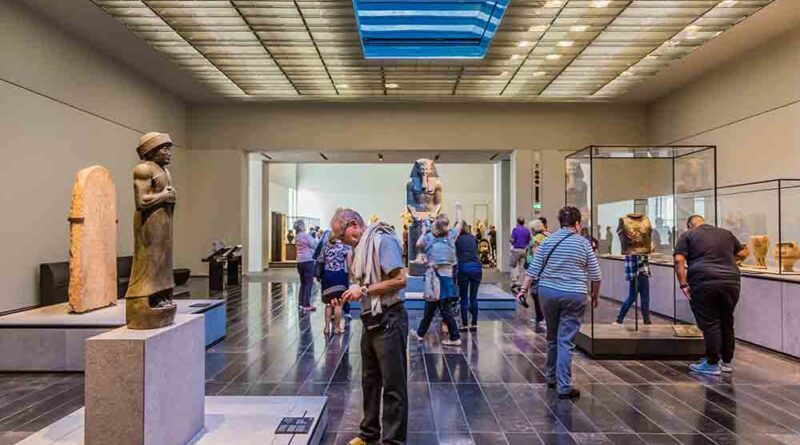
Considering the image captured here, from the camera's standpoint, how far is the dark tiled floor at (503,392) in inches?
134

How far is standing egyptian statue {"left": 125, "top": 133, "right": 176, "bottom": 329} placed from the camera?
267 centimetres

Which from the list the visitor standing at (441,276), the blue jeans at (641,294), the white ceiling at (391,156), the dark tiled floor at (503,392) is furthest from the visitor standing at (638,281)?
the white ceiling at (391,156)

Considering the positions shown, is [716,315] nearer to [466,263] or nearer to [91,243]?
[466,263]

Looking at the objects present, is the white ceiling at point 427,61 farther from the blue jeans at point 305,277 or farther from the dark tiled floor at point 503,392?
the dark tiled floor at point 503,392

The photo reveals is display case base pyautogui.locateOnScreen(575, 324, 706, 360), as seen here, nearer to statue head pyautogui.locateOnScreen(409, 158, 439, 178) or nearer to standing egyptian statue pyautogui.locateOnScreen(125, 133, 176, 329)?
standing egyptian statue pyautogui.locateOnScreen(125, 133, 176, 329)

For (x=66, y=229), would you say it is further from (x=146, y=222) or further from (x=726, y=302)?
(x=726, y=302)

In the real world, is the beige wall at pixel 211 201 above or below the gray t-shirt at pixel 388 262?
above

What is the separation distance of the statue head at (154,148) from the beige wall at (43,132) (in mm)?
6085

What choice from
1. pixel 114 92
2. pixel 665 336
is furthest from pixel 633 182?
pixel 114 92

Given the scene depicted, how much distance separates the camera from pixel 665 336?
18.1 ft

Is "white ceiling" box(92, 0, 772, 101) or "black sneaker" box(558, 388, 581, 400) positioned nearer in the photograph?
"black sneaker" box(558, 388, 581, 400)

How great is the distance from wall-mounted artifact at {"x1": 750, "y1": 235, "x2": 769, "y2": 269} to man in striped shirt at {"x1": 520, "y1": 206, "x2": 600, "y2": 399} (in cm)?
421

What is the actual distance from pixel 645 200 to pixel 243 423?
5827mm

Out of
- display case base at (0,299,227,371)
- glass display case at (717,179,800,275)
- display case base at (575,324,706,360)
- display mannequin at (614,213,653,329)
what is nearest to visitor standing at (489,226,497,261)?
glass display case at (717,179,800,275)
